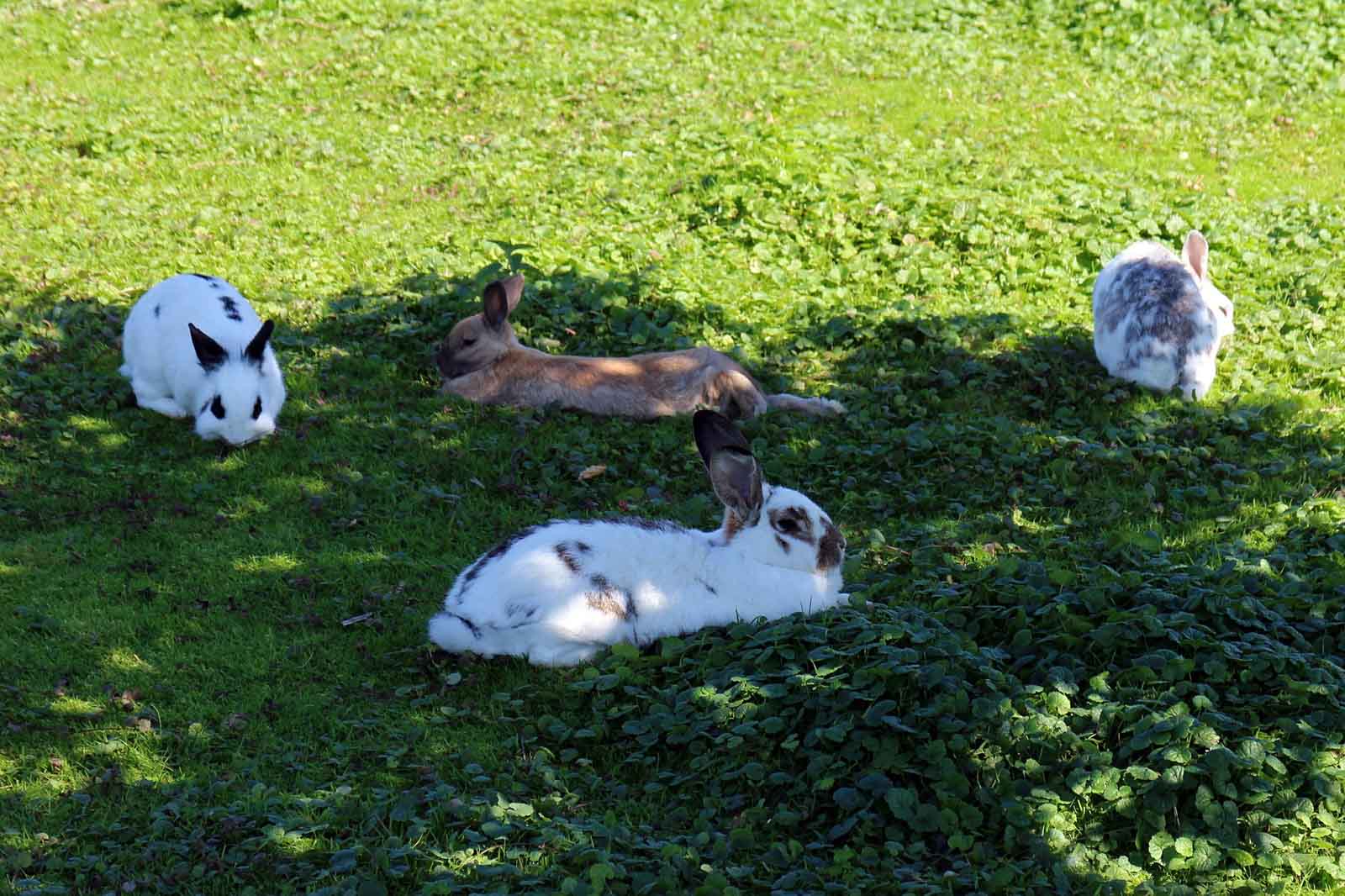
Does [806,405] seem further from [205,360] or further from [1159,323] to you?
[205,360]

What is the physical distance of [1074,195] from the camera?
13.2 m

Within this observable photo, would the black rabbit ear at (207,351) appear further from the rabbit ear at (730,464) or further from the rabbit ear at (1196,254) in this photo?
the rabbit ear at (1196,254)

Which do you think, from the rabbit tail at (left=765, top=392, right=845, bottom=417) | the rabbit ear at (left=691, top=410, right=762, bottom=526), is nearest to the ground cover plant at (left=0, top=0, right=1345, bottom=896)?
the rabbit tail at (left=765, top=392, right=845, bottom=417)

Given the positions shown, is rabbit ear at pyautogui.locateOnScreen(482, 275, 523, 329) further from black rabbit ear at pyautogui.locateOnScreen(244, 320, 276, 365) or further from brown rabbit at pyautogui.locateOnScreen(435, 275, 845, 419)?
black rabbit ear at pyautogui.locateOnScreen(244, 320, 276, 365)

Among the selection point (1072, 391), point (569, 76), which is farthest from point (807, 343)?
point (569, 76)

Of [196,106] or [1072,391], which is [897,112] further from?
[196,106]

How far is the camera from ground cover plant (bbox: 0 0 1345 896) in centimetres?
494

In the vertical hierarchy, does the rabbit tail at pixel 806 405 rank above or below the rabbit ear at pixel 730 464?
below

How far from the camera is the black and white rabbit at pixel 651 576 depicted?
6293mm

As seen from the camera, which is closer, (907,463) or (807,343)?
(907,463)

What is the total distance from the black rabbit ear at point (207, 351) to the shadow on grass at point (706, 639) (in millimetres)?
557

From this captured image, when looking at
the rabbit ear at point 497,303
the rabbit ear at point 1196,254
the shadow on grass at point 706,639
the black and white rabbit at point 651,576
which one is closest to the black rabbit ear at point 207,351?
the shadow on grass at point 706,639

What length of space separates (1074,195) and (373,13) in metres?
→ 11.3

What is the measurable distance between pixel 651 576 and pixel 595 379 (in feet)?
11.0
